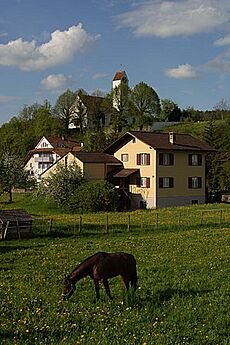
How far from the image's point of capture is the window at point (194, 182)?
204ft

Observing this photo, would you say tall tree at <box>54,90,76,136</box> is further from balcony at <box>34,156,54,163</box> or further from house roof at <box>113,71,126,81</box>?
house roof at <box>113,71,126,81</box>

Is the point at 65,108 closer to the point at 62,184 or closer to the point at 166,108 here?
the point at 166,108

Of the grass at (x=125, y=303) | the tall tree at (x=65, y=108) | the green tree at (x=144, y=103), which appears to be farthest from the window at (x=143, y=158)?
the tall tree at (x=65, y=108)

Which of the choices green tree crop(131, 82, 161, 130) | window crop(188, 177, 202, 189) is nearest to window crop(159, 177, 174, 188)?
window crop(188, 177, 202, 189)

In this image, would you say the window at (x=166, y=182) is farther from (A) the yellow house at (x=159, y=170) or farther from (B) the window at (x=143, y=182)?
(B) the window at (x=143, y=182)

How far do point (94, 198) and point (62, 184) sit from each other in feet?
18.2

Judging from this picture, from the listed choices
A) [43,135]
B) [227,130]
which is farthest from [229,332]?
[43,135]

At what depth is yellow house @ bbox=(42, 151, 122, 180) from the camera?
194ft

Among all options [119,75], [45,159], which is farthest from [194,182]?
[119,75]

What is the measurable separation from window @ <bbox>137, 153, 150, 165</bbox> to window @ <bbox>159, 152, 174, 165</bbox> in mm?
1485

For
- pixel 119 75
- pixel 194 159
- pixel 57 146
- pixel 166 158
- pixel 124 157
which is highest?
pixel 119 75

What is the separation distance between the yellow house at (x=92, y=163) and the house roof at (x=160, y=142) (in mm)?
2265

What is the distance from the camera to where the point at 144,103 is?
114m

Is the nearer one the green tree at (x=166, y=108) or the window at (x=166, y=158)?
the window at (x=166, y=158)
